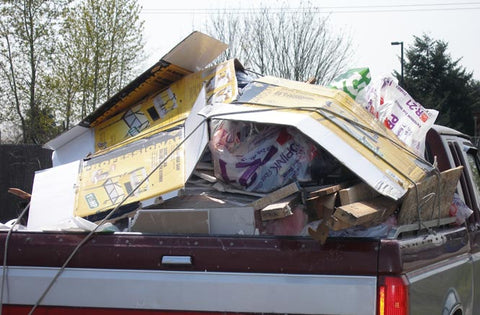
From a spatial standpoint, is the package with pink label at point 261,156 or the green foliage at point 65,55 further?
the green foliage at point 65,55

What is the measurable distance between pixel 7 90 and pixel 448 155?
55.9 ft

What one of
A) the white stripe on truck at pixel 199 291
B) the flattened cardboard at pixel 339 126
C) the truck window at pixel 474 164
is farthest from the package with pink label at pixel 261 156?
the truck window at pixel 474 164

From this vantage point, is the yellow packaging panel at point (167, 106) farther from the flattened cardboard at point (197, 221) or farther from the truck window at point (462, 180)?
the truck window at point (462, 180)

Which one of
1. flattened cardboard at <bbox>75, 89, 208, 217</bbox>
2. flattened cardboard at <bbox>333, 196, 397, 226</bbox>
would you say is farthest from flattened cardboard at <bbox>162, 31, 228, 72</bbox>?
flattened cardboard at <bbox>333, 196, 397, 226</bbox>

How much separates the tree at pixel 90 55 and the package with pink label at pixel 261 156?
52.2 ft

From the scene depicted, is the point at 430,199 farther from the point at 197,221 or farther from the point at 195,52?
the point at 195,52

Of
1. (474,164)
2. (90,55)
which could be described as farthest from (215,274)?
(90,55)

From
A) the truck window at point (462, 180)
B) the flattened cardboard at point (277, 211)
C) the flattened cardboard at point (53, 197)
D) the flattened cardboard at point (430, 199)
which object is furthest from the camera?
the truck window at point (462, 180)

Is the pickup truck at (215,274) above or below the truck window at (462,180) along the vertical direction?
below

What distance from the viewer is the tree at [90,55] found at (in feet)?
61.7

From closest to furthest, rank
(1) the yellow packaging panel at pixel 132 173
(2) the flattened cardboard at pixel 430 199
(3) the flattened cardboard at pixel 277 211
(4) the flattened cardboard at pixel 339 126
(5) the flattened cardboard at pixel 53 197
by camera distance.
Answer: (3) the flattened cardboard at pixel 277 211, (4) the flattened cardboard at pixel 339 126, (2) the flattened cardboard at pixel 430 199, (1) the yellow packaging panel at pixel 132 173, (5) the flattened cardboard at pixel 53 197

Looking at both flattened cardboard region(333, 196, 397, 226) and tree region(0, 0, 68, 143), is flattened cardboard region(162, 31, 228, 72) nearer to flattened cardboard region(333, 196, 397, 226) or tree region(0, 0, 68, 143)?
flattened cardboard region(333, 196, 397, 226)

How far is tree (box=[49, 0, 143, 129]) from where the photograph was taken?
18.8 m

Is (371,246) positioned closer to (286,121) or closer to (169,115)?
(286,121)
